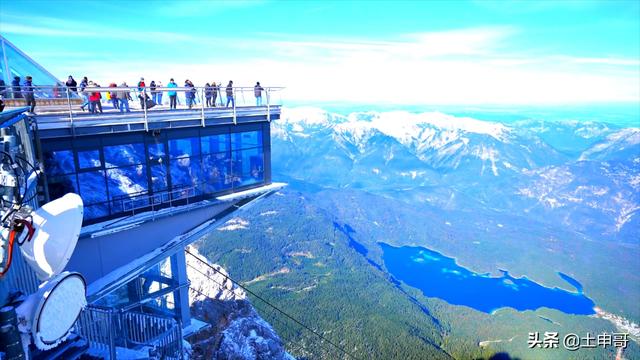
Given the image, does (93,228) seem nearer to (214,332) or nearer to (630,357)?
(214,332)

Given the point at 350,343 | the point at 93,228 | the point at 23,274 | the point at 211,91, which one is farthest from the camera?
the point at 350,343

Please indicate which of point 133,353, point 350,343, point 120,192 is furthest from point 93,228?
point 350,343

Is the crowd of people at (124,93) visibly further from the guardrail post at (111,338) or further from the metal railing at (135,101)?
the guardrail post at (111,338)

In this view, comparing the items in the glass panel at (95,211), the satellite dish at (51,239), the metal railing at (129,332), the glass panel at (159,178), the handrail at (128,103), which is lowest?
the metal railing at (129,332)

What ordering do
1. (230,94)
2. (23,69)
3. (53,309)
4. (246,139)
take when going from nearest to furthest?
(53,309), (23,69), (230,94), (246,139)

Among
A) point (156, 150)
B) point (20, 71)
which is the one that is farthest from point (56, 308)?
point (20, 71)

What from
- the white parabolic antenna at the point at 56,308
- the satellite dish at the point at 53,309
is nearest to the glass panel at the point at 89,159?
the satellite dish at the point at 53,309

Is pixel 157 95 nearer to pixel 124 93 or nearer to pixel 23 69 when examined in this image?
pixel 124 93
